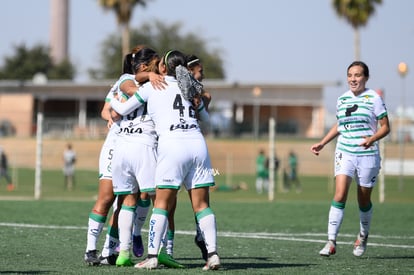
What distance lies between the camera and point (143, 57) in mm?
9461

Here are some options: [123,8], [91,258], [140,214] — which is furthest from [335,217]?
[123,8]

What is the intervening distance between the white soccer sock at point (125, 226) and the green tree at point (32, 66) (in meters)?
90.8

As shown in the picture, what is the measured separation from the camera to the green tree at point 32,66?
98812 mm

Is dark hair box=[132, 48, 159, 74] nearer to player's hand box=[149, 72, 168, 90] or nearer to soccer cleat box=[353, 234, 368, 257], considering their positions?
player's hand box=[149, 72, 168, 90]

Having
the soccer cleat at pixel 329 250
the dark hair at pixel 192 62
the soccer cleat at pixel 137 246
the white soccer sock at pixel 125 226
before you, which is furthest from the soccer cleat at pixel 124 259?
the soccer cleat at pixel 329 250

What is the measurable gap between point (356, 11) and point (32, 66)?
55090 mm

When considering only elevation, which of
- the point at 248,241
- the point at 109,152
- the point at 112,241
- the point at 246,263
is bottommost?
the point at 248,241

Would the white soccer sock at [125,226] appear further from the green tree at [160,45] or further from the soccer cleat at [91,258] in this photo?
the green tree at [160,45]

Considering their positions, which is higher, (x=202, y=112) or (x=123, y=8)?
(x=123, y=8)

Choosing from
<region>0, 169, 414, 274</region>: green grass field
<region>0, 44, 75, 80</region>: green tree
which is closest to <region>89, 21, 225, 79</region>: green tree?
<region>0, 44, 75, 80</region>: green tree

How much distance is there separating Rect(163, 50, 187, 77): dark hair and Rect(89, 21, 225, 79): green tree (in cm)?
9906

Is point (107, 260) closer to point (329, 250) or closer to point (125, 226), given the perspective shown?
point (125, 226)

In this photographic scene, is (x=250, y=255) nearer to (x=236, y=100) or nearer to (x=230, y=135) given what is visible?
(x=230, y=135)

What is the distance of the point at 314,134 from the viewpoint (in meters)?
50.5
